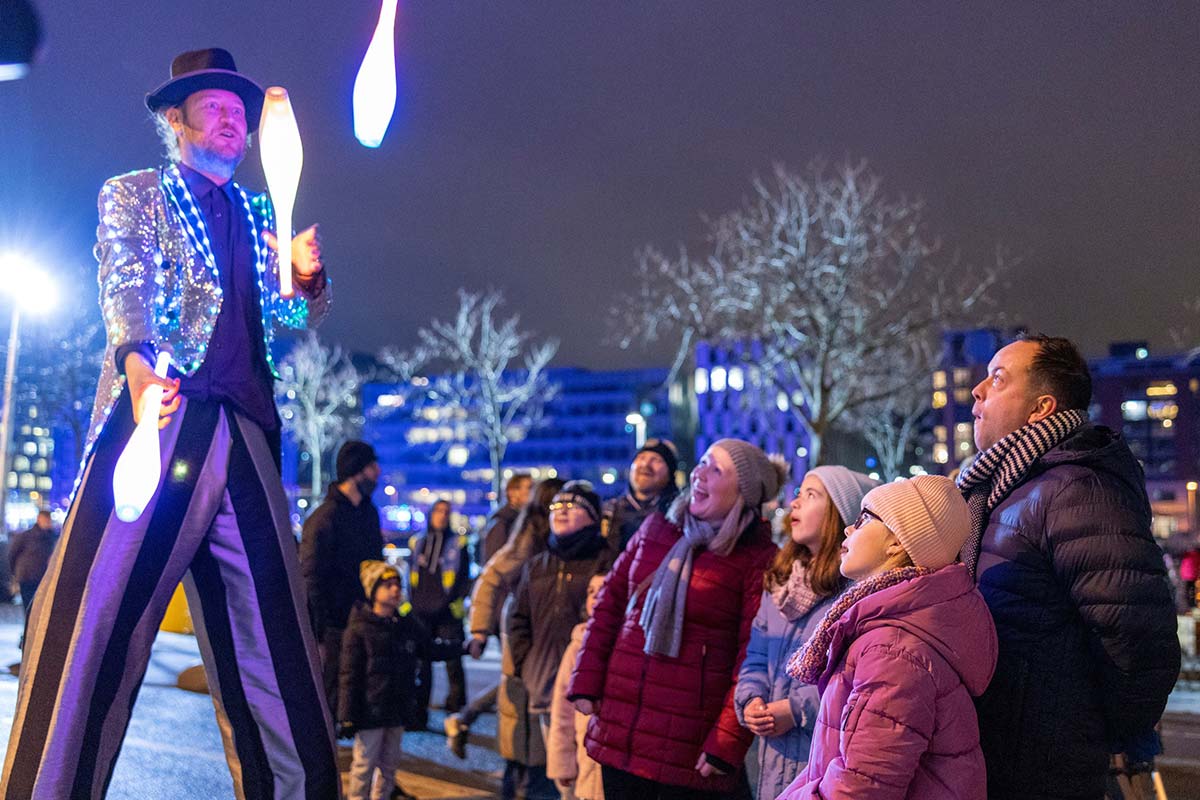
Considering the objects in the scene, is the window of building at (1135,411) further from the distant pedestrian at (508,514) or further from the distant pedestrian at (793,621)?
the distant pedestrian at (793,621)

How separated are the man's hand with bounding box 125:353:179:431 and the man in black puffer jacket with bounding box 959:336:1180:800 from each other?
88.5 inches

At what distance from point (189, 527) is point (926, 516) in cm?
196

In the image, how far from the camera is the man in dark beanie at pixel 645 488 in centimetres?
761

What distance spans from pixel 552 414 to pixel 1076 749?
14979 cm

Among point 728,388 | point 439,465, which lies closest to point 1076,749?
point 728,388

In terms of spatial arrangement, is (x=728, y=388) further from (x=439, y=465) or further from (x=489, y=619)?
(x=489, y=619)

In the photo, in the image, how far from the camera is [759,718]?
4.30 m

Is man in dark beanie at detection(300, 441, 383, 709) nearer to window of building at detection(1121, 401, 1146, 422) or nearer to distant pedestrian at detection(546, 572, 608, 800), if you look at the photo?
distant pedestrian at detection(546, 572, 608, 800)

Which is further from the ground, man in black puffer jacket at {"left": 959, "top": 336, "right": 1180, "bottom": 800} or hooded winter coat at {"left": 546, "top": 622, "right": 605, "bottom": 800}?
man in black puffer jacket at {"left": 959, "top": 336, "right": 1180, "bottom": 800}

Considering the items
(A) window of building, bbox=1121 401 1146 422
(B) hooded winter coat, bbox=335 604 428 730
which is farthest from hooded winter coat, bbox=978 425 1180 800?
(A) window of building, bbox=1121 401 1146 422

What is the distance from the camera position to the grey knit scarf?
184 inches

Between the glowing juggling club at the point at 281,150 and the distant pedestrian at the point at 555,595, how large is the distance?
157 inches

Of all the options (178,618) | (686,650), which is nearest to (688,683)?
(686,650)

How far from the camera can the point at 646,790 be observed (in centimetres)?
473
